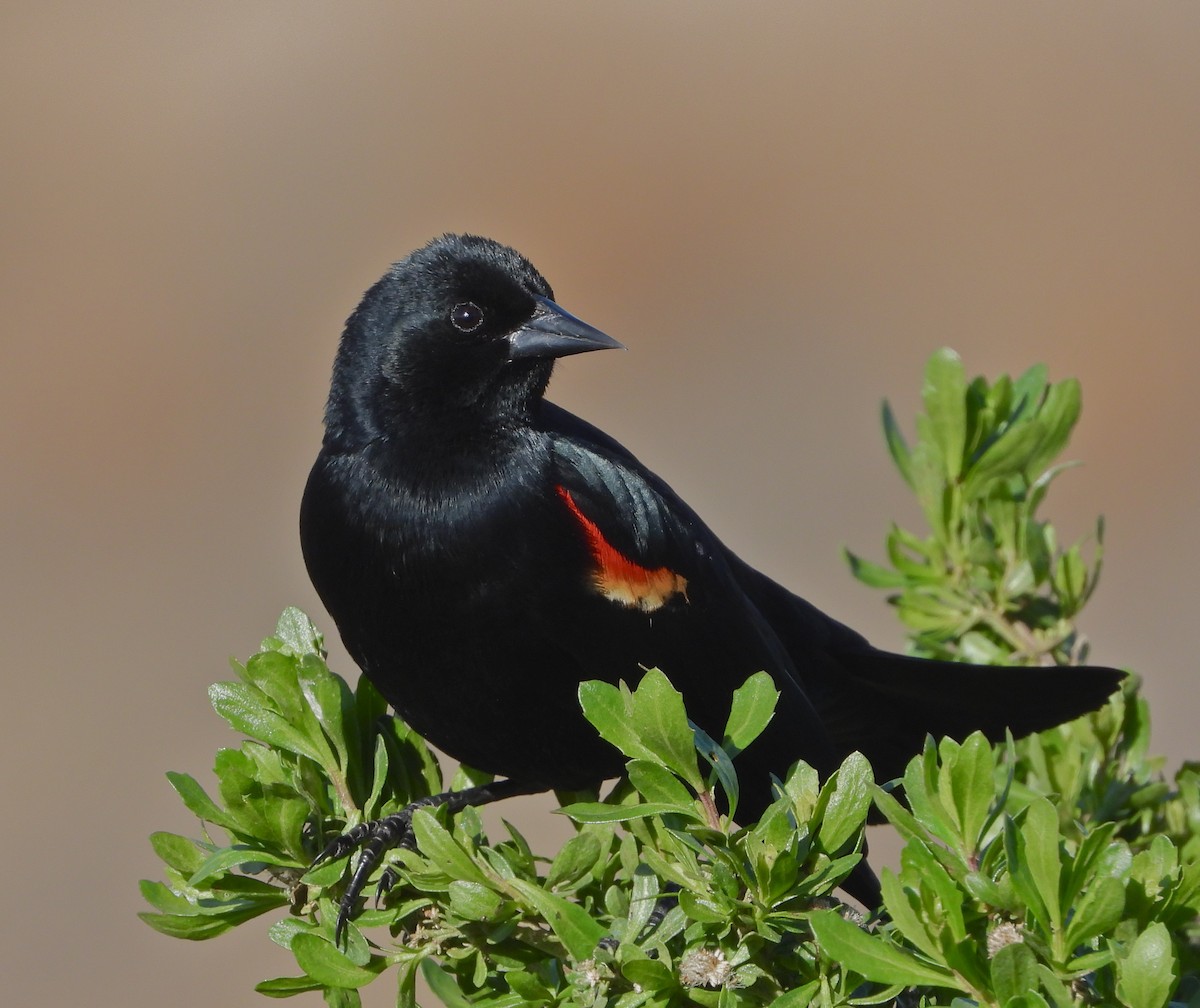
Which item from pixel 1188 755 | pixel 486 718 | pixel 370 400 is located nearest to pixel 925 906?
pixel 486 718

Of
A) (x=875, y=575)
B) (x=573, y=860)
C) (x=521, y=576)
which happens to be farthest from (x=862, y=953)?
(x=875, y=575)

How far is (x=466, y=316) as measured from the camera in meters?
2.63

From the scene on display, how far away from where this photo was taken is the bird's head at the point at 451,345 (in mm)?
2578

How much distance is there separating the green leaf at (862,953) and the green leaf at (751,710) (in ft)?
A: 0.77

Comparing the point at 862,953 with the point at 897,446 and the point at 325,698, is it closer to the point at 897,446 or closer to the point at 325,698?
the point at 325,698

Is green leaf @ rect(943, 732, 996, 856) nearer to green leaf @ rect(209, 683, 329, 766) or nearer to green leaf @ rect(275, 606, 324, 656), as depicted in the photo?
green leaf @ rect(209, 683, 329, 766)

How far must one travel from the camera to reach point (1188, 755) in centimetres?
583

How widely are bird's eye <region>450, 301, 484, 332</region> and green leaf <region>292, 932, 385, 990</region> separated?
4.31 feet

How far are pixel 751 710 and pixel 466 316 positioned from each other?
1385mm

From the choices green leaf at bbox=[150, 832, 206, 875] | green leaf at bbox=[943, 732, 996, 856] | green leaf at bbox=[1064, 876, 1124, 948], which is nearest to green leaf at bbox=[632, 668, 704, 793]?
green leaf at bbox=[943, 732, 996, 856]

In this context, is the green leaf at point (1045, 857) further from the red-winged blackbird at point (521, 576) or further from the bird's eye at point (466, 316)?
the bird's eye at point (466, 316)

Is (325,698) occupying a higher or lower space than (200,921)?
higher

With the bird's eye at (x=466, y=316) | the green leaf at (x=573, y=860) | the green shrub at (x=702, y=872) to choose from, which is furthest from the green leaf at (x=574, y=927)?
the bird's eye at (x=466, y=316)

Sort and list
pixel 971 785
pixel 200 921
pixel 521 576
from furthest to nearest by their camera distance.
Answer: pixel 521 576 < pixel 200 921 < pixel 971 785
